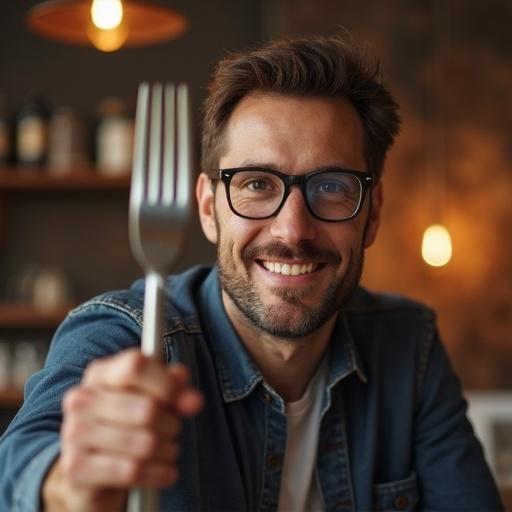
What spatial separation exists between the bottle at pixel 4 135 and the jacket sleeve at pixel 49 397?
302cm

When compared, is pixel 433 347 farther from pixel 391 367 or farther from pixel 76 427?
pixel 76 427

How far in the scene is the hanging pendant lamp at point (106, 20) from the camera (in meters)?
2.45

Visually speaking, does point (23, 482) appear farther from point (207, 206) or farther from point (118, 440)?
point (207, 206)

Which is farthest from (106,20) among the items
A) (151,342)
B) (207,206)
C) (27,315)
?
(27,315)

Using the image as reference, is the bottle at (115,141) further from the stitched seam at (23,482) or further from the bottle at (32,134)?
the stitched seam at (23,482)

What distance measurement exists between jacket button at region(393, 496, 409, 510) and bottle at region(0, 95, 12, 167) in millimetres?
3171

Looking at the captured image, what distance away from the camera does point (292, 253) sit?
1.51m

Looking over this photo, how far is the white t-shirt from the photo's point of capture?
62.2 inches

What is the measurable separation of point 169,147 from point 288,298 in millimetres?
672

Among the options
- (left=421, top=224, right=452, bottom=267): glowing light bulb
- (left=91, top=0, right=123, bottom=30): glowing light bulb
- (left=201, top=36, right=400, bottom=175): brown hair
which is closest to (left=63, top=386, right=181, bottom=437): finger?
(left=201, top=36, right=400, bottom=175): brown hair

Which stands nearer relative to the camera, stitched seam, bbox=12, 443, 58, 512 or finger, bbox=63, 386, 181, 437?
finger, bbox=63, 386, 181, 437

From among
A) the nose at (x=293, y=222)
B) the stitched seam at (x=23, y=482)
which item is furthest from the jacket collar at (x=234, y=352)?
the stitched seam at (x=23, y=482)

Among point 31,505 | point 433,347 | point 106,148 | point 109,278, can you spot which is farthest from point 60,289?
point 31,505

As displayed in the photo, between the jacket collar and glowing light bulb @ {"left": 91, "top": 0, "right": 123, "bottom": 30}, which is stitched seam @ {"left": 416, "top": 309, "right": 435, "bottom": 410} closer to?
the jacket collar
